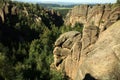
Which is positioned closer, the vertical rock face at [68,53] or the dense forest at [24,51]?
the vertical rock face at [68,53]

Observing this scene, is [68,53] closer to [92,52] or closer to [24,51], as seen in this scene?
[92,52]

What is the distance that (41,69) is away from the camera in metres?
79.4

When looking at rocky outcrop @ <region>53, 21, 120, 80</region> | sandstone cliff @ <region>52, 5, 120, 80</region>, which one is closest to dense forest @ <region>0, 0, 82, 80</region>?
sandstone cliff @ <region>52, 5, 120, 80</region>

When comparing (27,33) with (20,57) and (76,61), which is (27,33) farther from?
(76,61)

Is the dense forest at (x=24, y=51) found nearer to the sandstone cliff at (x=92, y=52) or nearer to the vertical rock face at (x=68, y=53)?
the vertical rock face at (x=68, y=53)

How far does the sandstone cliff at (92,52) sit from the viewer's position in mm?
43000

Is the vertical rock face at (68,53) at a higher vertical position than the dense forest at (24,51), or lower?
higher

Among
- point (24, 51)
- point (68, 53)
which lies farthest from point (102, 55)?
point (24, 51)

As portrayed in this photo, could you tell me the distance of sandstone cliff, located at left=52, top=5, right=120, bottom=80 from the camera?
43.0 m

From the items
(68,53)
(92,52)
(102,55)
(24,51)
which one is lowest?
(24,51)

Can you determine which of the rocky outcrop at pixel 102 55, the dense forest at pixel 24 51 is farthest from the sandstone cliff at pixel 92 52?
the dense forest at pixel 24 51

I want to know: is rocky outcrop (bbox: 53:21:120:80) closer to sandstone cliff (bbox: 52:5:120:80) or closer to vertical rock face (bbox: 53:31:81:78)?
sandstone cliff (bbox: 52:5:120:80)

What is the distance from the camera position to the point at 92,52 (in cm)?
4884

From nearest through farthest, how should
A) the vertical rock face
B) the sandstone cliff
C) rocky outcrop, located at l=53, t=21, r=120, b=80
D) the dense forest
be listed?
rocky outcrop, located at l=53, t=21, r=120, b=80 → the sandstone cliff → the vertical rock face → the dense forest
